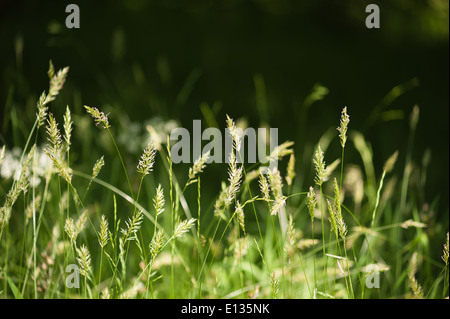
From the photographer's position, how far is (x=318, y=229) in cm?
209

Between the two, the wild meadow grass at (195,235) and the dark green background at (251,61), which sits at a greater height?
the dark green background at (251,61)

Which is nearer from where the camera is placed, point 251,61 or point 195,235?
point 195,235

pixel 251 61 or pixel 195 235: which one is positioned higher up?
pixel 251 61

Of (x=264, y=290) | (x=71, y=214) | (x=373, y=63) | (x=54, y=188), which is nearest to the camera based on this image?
(x=264, y=290)

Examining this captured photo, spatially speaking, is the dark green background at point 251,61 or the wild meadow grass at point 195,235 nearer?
the wild meadow grass at point 195,235

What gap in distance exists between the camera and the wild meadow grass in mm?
956

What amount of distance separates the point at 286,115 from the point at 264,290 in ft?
7.54

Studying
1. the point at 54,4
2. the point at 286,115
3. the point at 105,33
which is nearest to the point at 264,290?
the point at 286,115

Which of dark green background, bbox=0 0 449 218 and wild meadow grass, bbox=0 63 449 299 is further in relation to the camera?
dark green background, bbox=0 0 449 218

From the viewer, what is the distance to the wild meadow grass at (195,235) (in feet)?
3.14

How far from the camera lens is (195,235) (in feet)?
5.38

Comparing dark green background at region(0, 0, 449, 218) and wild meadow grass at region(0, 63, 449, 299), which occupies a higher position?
dark green background at region(0, 0, 449, 218)

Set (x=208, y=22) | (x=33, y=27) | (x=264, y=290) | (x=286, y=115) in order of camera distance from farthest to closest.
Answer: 1. (x=208, y=22)
2. (x=33, y=27)
3. (x=286, y=115)
4. (x=264, y=290)

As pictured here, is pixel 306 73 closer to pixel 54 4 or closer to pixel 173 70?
pixel 173 70
